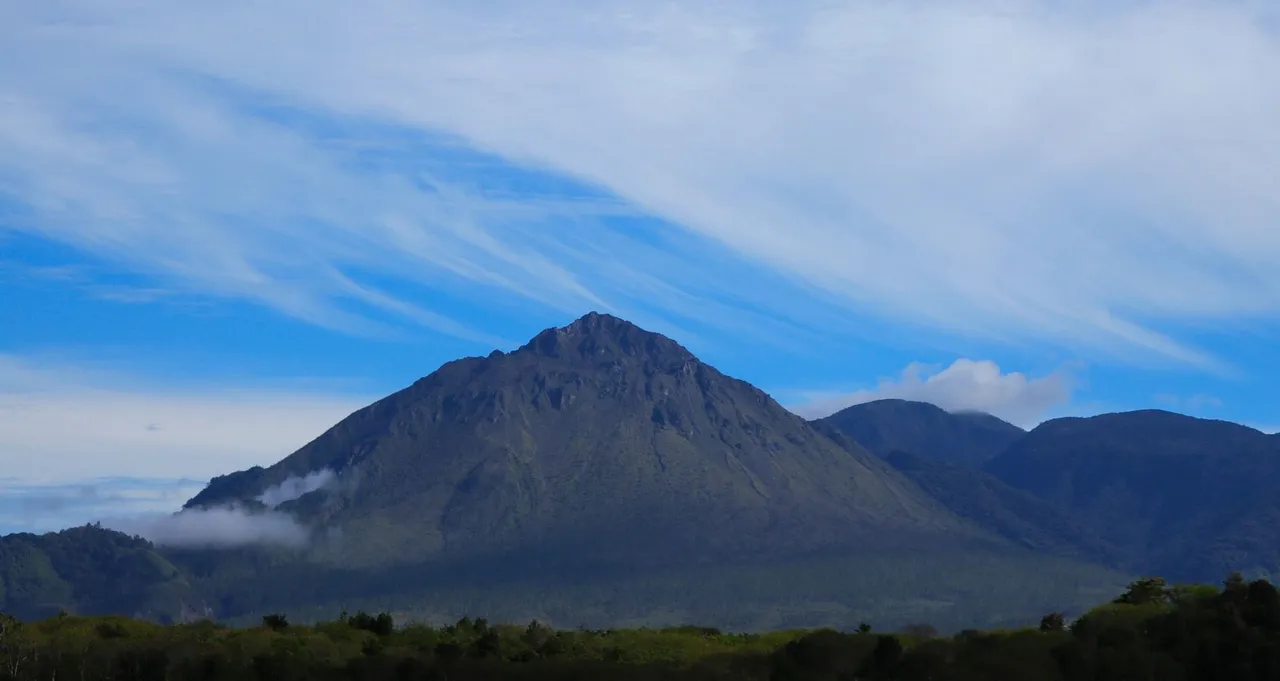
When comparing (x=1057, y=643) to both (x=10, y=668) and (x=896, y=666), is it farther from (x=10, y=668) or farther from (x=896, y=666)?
(x=10, y=668)

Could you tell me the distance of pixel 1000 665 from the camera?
80.2 metres

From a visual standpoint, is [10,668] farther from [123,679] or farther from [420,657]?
[420,657]

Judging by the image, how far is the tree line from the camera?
78.4 meters

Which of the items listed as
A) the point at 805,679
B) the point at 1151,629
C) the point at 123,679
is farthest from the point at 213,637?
the point at 1151,629

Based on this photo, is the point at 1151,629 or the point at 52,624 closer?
the point at 1151,629

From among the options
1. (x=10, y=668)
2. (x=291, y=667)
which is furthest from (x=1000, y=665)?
(x=10, y=668)

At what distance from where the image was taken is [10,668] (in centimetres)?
7650

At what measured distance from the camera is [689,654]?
8938 centimetres

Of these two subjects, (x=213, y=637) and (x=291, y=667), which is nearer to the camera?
(x=291, y=667)

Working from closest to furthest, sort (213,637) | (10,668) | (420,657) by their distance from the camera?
(10,668) < (420,657) < (213,637)

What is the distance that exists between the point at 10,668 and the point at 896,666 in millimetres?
44762

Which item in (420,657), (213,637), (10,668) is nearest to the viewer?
(10,668)

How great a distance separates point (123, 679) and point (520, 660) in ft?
67.5

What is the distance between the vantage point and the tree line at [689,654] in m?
78.4
